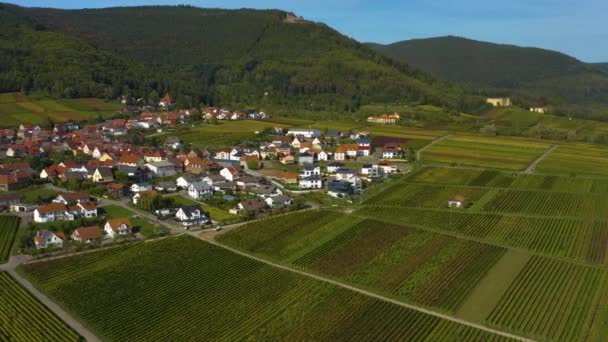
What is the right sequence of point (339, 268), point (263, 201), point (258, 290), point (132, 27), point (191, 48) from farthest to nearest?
point (132, 27), point (191, 48), point (263, 201), point (339, 268), point (258, 290)

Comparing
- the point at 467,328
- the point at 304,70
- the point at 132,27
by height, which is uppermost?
the point at 132,27

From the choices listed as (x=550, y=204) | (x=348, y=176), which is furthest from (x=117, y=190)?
(x=550, y=204)

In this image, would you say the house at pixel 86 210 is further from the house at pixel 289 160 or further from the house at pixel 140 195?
the house at pixel 289 160

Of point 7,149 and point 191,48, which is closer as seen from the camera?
point 7,149

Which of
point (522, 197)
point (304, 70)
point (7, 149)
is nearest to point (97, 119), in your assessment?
point (7, 149)

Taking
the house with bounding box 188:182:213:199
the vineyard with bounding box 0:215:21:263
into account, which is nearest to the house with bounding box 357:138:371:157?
the house with bounding box 188:182:213:199

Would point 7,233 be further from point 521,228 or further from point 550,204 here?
point 550,204

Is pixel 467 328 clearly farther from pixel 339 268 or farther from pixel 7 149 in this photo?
pixel 7 149
